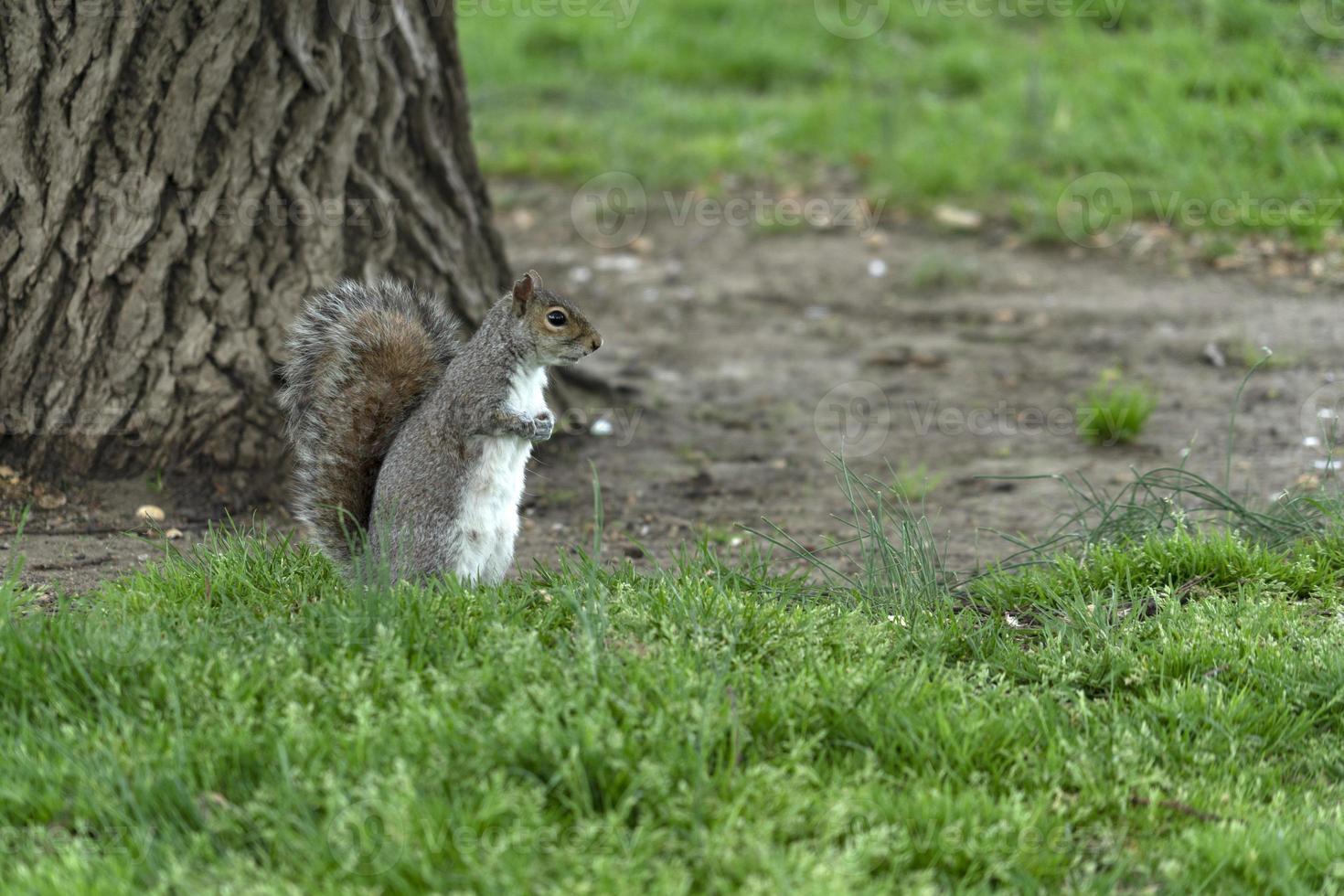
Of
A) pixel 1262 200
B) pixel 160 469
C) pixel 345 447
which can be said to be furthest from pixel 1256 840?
pixel 1262 200

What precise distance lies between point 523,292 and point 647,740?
115 cm

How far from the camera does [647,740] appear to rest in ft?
7.79

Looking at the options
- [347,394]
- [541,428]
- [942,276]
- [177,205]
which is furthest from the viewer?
[942,276]

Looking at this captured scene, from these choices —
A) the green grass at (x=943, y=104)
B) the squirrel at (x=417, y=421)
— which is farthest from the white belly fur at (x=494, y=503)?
the green grass at (x=943, y=104)

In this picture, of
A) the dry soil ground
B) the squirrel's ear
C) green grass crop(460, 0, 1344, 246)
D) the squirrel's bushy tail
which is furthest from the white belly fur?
green grass crop(460, 0, 1344, 246)

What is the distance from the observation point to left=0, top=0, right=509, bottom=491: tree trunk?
3.64m

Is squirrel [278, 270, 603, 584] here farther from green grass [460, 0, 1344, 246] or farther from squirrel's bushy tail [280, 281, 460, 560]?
green grass [460, 0, 1344, 246]

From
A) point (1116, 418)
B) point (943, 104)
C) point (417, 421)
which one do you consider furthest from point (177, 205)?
point (943, 104)

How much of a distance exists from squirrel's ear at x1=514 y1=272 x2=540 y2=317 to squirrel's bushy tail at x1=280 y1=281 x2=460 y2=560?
0.99 feet

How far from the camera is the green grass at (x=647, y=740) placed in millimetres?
2188

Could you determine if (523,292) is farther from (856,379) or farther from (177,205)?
(856,379)

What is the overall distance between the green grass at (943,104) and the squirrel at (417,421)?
3.98 meters

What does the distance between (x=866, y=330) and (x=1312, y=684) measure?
333 centimetres

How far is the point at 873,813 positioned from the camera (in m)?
2.29
